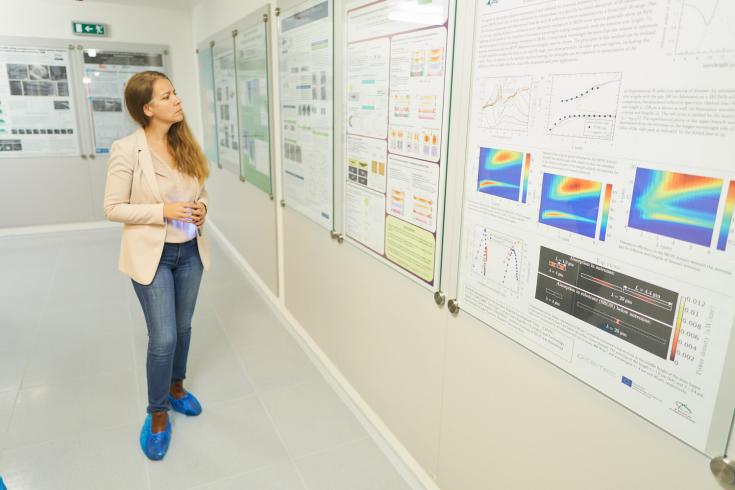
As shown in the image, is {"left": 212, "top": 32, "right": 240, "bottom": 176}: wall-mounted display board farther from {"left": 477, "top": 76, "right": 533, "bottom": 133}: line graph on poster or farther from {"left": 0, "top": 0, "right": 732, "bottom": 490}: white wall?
{"left": 477, "top": 76, "right": 533, "bottom": 133}: line graph on poster

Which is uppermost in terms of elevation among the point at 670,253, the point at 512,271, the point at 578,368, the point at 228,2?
the point at 228,2

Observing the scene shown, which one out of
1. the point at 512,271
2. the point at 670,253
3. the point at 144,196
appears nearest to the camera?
the point at 670,253

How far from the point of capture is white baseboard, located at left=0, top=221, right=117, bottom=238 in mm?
5500

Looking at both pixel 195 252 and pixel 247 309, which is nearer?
pixel 195 252

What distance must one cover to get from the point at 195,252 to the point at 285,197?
1129 millimetres

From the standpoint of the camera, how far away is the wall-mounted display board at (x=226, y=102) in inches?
169

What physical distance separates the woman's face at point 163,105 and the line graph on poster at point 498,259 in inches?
52.7

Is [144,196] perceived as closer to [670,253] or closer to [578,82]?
[578,82]

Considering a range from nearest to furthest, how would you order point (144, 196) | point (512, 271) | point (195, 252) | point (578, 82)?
point (578, 82), point (512, 271), point (144, 196), point (195, 252)

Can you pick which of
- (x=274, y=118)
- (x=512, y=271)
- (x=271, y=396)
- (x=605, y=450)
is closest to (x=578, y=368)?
(x=605, y=450)

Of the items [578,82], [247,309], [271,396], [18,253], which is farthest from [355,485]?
[18,253]

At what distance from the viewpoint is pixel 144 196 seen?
2.07 m

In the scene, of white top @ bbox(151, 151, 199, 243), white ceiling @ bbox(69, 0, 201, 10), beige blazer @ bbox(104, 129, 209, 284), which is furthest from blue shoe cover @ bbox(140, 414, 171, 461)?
white ceiling @ bbox(69, 0, 201, 10)

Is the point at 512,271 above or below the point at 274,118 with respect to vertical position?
below
